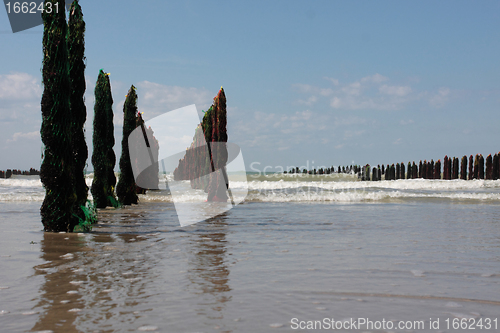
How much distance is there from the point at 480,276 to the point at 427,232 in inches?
165

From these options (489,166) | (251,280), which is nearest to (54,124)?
(251,280)

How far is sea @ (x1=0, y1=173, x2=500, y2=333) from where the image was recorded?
353 centimetres

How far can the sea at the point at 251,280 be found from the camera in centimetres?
353

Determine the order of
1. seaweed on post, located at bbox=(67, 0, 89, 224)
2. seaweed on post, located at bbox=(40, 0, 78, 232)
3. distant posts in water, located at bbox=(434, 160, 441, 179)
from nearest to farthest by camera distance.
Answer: seaweed on post, located at bbox=(40, 0, 78, 232) < seaweed on post, located at bbox=(67, 0, 89, 224) < distant posts in water, located at bbox=(434, 160, 441, 179)

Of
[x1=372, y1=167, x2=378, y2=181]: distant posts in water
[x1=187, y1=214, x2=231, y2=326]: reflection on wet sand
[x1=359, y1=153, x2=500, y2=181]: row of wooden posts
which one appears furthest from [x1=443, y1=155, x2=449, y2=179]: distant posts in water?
[x1=187, y1=214, x2=231, y2=326]: reflection on wet sand

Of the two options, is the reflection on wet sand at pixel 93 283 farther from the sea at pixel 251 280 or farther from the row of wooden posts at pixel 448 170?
the row of wooden posts at pixel 448 170

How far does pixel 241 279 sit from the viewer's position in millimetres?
4906

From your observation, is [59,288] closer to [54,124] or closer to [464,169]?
[54,124]

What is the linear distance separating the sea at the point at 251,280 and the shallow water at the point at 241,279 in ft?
0.06

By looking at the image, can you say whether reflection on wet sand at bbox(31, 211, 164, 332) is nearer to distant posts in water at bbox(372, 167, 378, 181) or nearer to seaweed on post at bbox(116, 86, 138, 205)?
seaweed on post at bbox(116, 86, 138, 205)

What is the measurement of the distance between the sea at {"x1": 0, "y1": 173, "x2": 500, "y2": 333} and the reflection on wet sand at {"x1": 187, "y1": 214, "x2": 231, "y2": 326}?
0.05 feet

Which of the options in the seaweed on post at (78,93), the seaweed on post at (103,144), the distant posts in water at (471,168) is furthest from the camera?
the distant posts in water at (471,168)

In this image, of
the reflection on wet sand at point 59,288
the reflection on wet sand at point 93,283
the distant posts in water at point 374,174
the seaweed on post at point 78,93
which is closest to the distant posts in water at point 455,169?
the distant posts in water at point 374,174

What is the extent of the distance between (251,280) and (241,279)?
14 centimetres
